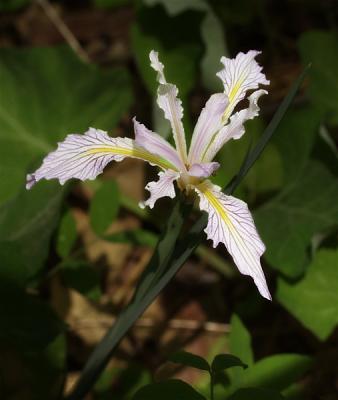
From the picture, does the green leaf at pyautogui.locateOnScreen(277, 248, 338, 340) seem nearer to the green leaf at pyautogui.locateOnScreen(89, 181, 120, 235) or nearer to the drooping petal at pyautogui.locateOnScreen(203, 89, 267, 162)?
the green leaf at pyautogui.locateOnScreen(89, 181, 120, 235)

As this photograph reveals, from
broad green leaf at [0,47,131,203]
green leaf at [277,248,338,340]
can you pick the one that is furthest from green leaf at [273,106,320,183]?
broad green leaf at [0,47,131,203]

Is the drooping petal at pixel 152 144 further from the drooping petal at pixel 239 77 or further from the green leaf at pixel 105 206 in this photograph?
the green leaf at pixel 105 206

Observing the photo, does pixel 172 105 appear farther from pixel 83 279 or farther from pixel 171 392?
pixel 83 279

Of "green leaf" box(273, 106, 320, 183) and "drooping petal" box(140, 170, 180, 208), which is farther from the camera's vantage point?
"green leaf" box(273, 106, 320, 183)

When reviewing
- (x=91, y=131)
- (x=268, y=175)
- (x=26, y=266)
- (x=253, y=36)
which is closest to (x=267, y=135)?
(x=91, y=131)

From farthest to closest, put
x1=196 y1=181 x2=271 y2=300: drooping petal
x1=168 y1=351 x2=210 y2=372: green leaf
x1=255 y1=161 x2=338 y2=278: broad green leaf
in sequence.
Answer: x1=255 y1=161 x2=338 y2=278: broad green leaf < x1=168 y1=351 x2=210 y2=372: green leaf < x1=196 y1=181 x2=271 y2=300: drooping petal

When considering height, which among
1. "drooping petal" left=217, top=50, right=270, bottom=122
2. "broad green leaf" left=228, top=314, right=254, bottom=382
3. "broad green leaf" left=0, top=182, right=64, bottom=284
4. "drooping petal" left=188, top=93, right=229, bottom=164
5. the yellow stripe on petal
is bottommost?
"broad green leaf" left=228, top=314, right=254, bottom=382

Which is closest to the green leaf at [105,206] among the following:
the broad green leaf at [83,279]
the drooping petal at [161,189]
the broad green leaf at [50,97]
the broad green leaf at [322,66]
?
the broad green leaf at [83,279]

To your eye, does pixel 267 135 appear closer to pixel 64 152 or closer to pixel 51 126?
pixel 64 152

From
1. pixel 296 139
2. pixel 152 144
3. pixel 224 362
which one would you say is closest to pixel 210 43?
pixel 296 139
